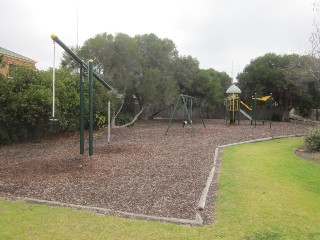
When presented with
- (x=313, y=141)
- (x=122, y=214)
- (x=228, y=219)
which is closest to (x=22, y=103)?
(x=122, y=214)

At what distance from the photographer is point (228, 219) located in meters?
5.71

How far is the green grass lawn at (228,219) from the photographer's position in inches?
200

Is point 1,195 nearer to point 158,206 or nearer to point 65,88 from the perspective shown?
point 158,206

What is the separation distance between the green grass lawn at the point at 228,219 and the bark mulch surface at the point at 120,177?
448 millimetres

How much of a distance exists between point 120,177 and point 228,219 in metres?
3.70

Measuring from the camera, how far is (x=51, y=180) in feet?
27.3

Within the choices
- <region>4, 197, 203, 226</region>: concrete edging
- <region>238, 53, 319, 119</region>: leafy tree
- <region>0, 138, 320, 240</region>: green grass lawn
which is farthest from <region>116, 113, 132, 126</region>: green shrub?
<region>4, 197, 203, 226</region>: concrete edging

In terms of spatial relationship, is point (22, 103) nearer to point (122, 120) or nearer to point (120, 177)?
point (120, 177)

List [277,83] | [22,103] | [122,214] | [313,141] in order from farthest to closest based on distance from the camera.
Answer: [277,83], [22,103], [313,141], [122,214]

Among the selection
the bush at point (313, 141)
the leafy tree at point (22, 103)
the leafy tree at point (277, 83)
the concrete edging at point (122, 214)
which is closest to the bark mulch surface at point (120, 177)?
the concrete edging at point (122, 214)

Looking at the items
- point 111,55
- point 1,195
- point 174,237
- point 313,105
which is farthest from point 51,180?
point 313,105

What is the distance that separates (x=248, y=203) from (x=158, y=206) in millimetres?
1782

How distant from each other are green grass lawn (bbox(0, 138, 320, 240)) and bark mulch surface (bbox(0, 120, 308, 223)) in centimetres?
45

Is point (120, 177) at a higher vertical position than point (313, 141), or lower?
lower
